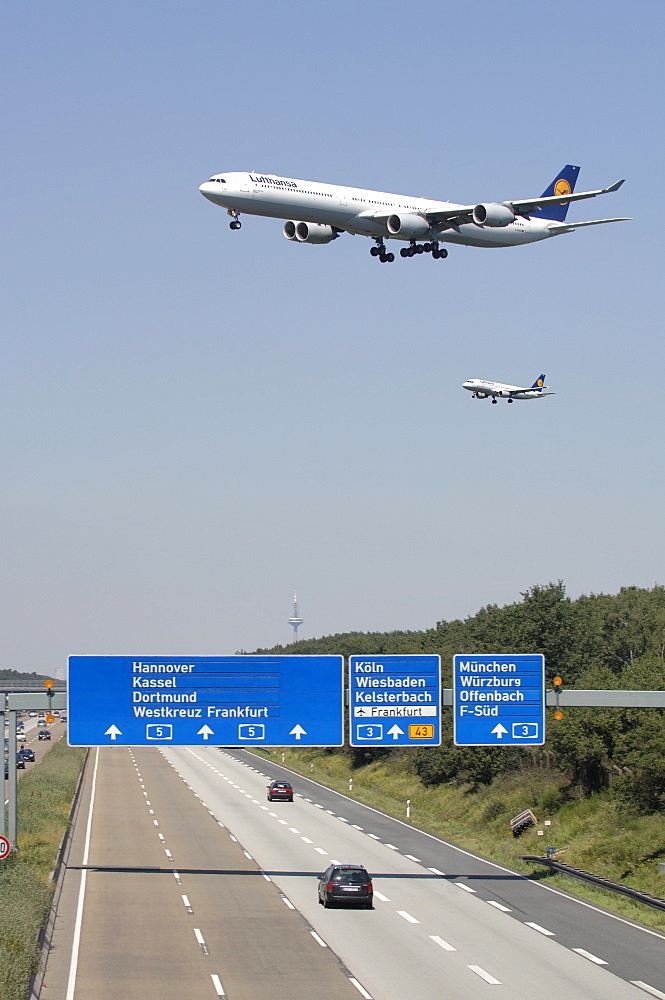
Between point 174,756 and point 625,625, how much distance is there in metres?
57.0

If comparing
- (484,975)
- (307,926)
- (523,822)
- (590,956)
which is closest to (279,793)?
(523,822)

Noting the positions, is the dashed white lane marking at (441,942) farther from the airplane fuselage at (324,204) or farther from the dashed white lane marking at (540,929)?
the airplane fuselage at (324,204)

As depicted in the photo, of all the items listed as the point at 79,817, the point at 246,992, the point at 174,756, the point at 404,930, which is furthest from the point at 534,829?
the point at 174,756

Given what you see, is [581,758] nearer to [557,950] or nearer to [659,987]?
[557,950]

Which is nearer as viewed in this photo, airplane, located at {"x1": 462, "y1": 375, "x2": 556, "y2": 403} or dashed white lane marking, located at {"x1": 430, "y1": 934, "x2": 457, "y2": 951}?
dashed white lane marking, located at {"x1": 430, "y1": 934, "x2": 457, "y2": 951}

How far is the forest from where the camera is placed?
67188 mm

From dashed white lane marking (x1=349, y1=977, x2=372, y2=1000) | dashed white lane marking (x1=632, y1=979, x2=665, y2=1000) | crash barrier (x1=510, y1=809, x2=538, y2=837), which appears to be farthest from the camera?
crash barrier (x1=510, y1=809, x2=538, y2=837)

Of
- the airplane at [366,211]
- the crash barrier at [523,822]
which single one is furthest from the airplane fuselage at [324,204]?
the crash barrier at [523,822]

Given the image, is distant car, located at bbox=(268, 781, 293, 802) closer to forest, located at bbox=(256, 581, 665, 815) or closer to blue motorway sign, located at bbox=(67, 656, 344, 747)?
forest, located at bbox=(256, 581, 665, 815)

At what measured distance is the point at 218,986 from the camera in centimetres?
3228

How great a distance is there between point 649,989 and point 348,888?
46.8 ft

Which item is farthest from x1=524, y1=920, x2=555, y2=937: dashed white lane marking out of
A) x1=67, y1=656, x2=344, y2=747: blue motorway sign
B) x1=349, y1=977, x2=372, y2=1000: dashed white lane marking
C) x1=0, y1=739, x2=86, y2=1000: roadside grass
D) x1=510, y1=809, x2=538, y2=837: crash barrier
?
x1=510, y1=809, x2=538, y2=837: crash barrier

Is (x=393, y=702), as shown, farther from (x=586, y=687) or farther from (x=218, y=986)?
(x=586, y=687)

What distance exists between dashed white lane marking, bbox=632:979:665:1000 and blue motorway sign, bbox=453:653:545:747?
12627 millimetres
